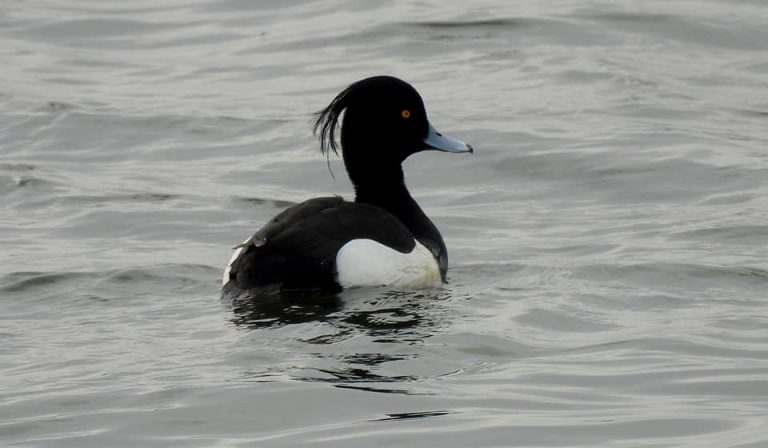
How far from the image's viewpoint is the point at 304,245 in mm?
8227

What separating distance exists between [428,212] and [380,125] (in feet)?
6.54

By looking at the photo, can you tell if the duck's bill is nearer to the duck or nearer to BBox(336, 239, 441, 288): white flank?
the duck

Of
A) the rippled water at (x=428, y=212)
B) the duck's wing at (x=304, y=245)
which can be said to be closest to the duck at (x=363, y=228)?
the duck's wing at (x=304, y=245)

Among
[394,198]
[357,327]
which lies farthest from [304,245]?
[394,198]

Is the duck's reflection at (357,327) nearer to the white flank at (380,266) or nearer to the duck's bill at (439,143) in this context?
the white flank at (380,266)

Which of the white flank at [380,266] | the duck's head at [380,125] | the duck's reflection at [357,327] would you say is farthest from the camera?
the duck's head at [380,125]

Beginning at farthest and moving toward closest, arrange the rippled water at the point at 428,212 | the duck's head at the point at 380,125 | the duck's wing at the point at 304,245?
the duck's head at the point at 380,125, the duck's wing at the point at 304,245, the rippled water at the point at 428,212

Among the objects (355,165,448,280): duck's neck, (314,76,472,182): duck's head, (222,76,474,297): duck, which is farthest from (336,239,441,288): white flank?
(314,76,472,182): duck's head

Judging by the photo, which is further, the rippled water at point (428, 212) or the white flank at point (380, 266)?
the white flank at point (380, 266)

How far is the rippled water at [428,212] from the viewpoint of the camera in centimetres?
654

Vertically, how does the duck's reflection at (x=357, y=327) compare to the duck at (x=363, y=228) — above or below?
below

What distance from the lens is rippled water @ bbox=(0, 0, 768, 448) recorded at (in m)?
6.54

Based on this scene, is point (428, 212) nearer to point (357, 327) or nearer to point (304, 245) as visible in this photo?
point (304, 245)

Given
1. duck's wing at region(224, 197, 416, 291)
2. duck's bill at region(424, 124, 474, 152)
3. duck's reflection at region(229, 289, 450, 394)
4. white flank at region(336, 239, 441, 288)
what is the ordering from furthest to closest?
duck's bill at region(424, 124, 474, 152) < white flank at region(336, 239, 441, 288) < duck's wing at region(224, 197, 416, 291) < duck's reflection at region(229, 289, 450, 394)
